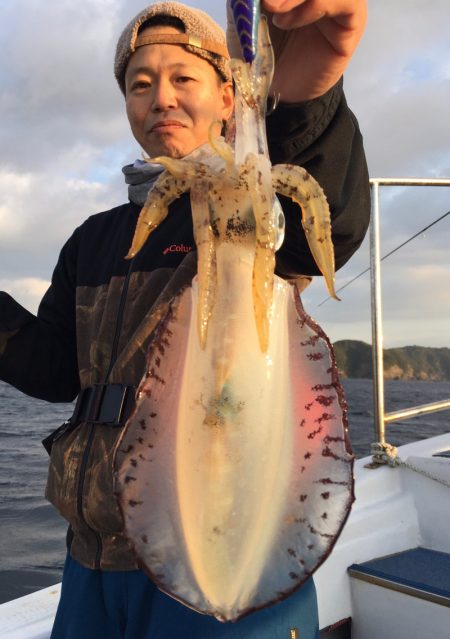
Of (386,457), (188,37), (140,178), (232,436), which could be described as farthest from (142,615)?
(386,457)

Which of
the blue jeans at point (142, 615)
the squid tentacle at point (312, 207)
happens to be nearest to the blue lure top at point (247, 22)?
the squid tentacle at point (312, 207)

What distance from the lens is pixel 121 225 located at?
227cm

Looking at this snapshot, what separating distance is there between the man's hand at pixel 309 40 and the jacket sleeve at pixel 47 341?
4.30ft

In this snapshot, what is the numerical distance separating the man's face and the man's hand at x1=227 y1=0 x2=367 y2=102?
24.8 inches

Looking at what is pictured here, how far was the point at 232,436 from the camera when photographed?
1.17m

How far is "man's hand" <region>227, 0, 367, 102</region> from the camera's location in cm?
114

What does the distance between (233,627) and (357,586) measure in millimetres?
2066

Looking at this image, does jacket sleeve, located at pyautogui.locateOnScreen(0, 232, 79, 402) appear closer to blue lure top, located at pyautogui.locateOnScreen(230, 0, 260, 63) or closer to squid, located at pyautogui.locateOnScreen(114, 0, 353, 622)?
squid, located at pyautogui.locateOnScreen(114, 0, 353, 622)

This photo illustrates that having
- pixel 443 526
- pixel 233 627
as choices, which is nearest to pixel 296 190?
pixel 233 627

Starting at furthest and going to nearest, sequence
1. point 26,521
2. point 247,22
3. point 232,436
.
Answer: point 26,521, point 232,436, point 247,22

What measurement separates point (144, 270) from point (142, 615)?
104 centimetres

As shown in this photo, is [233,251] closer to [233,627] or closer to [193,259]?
[193,259]

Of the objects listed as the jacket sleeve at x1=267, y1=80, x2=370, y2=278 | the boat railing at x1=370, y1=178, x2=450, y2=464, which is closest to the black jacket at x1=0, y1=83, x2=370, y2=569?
the jacket sleeve at x1=267, y1=80, x2=370, y2=278

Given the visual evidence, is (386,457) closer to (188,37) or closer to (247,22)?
(188,37)
